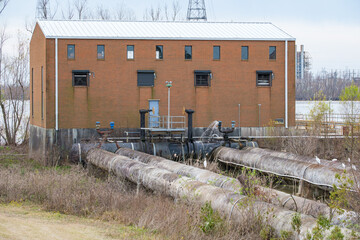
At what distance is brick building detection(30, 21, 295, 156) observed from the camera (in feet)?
120

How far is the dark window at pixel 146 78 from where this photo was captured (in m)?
37.6

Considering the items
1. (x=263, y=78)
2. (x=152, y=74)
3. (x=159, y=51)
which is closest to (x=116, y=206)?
(x=152, y=74)

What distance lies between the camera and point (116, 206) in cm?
1593

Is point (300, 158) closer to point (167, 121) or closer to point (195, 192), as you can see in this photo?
point (195, 192)

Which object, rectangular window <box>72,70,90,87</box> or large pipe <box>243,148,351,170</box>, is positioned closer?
large pipe <box>243,148,351,170</box>

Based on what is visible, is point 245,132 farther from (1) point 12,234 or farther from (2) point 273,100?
(1) point 12,234

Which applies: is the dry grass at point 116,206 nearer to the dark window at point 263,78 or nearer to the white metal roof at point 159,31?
the white metal roof at point 159,31

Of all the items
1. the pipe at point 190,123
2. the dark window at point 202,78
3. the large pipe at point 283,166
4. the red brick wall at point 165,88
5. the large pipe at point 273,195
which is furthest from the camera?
the dark window at point 202,78

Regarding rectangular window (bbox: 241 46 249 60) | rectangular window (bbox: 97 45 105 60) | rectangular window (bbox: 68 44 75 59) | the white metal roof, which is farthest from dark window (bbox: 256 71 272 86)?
rectangular window (bbox: 68 44 75 59)

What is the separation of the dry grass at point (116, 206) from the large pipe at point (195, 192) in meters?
0.37

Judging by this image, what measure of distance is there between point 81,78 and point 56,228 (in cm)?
2448

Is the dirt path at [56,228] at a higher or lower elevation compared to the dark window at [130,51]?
lower

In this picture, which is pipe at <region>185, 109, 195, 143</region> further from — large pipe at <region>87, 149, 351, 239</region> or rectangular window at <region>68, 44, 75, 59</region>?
large pipe at <region>87, 149, 351, 239</region>

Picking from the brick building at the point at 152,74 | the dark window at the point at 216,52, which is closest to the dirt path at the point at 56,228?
the brick building at the point at 152,74
